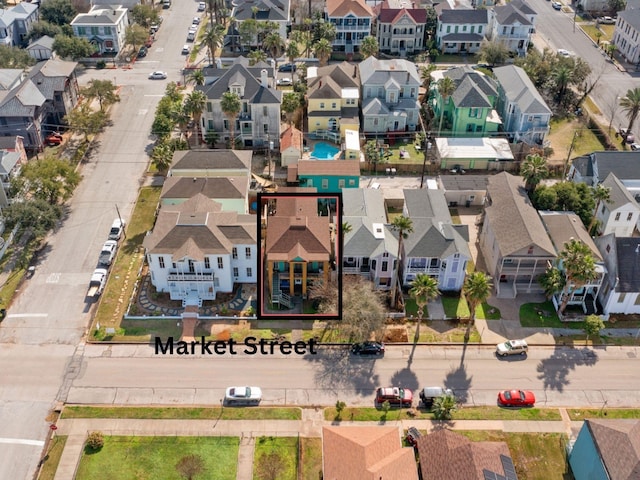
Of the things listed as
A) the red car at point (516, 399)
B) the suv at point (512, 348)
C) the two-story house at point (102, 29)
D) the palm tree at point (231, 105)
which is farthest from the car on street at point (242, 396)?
the two-story house at point (102, 29)

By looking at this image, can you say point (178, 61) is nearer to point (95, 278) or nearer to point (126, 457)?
point (95, 278)

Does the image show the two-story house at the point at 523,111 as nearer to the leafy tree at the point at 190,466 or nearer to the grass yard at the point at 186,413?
the grass yard at the point at 186,413

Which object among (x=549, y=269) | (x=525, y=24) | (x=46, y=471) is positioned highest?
(x=525, y=24)

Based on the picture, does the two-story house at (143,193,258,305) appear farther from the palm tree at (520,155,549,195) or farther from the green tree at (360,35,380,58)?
the green tree at (360,35,380,58)

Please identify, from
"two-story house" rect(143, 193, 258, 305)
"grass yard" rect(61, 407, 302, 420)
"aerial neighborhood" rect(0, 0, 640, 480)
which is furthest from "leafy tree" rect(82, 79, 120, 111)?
"grass yard" rect(61, 407, 302, 420)

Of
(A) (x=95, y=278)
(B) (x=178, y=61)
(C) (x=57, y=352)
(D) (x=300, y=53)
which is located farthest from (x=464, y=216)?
(B) (x=178, y=61)

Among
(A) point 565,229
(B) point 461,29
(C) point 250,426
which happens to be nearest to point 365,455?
(C) point 250,426
